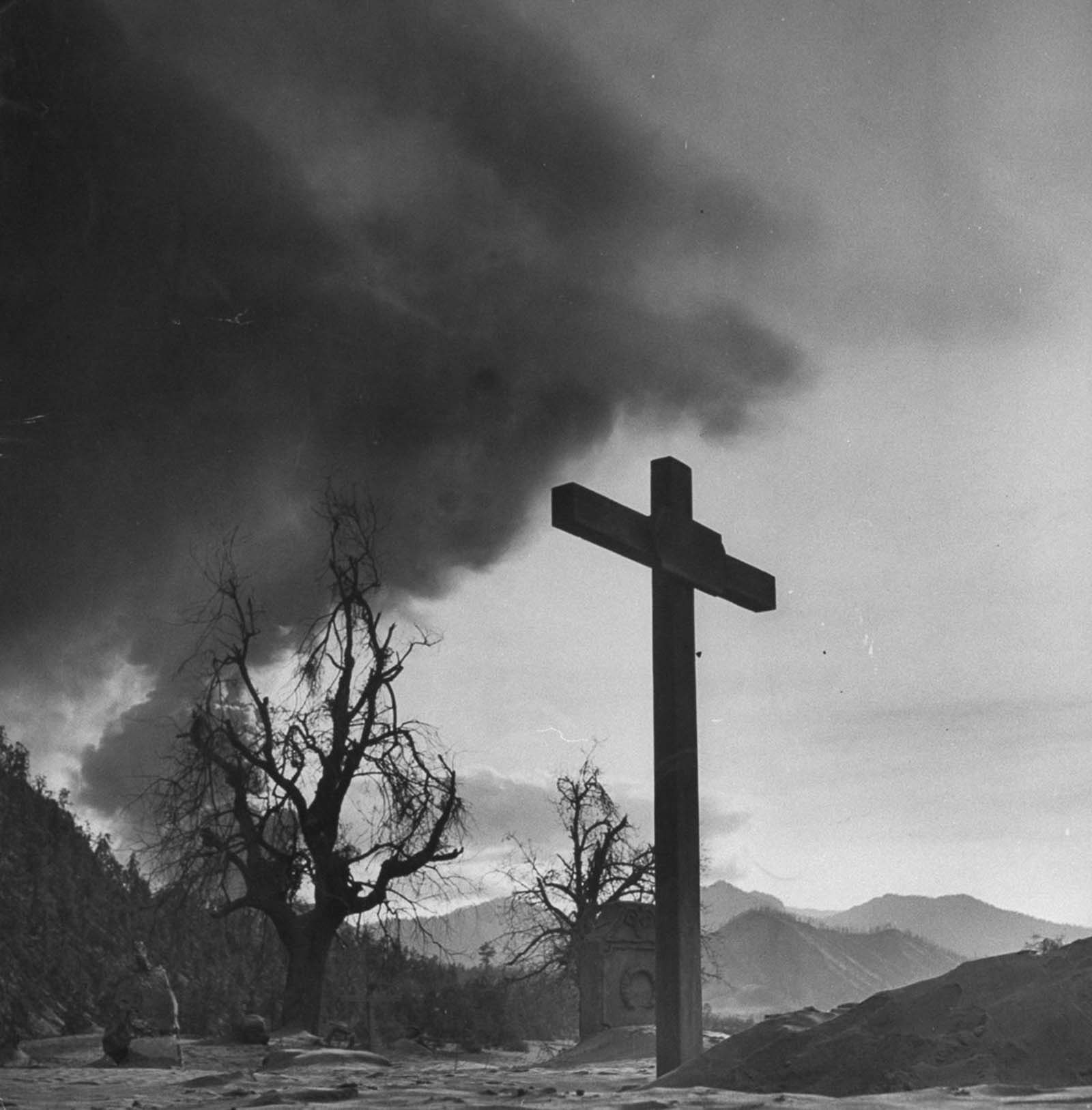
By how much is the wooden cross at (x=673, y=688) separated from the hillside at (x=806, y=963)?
366 feet

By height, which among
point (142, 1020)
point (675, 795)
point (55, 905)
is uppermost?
point (675, 795)

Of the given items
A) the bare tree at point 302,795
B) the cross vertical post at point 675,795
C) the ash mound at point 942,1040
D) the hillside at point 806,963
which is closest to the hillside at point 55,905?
the bare tree at point 302,795

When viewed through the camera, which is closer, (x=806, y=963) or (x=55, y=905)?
(x=55, y=905)

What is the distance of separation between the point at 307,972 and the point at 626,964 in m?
7.40

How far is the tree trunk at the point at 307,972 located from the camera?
1820cm

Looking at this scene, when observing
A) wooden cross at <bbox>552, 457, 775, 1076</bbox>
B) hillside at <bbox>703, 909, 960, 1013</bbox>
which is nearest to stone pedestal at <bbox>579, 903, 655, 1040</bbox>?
wooden cross at <bbox>552, 457, 775, 1076</bbox>

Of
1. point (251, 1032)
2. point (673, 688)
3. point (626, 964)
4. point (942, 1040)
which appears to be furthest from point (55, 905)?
point (942, 1040)

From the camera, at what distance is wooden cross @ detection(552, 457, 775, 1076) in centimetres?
723

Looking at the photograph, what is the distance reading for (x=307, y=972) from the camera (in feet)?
60.3

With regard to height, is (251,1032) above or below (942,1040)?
below

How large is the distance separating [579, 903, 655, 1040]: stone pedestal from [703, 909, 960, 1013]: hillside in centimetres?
9414

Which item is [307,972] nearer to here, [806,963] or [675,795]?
[675,795]

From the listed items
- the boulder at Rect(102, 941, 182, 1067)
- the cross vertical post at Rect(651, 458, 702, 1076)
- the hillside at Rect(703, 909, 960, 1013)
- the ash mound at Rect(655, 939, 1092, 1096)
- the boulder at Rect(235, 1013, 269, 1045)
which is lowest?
the hillside at Rect(703, 909, 960, 1013)

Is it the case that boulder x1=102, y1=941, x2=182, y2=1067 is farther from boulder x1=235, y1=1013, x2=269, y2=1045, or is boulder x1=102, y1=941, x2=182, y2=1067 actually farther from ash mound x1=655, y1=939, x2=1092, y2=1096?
ash mound x1=655, y1=939, x2=1092, y2=1096
